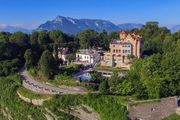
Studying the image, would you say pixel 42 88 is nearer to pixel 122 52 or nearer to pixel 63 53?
pixel 122 52

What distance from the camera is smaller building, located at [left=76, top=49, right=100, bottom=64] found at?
186 feet

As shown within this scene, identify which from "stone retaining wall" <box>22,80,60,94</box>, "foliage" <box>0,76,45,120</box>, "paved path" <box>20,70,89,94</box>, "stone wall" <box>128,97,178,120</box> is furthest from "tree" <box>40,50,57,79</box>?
"stone wall" <box>128,97,178,120</box>

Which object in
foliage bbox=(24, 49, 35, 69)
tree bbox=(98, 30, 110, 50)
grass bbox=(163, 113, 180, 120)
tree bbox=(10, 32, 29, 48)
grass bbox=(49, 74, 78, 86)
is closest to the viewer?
grass bbox=(163, 113, 180, 120)

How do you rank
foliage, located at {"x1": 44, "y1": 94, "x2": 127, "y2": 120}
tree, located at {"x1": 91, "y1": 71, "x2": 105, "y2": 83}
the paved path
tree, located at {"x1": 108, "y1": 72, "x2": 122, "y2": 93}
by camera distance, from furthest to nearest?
tree, located at {"x1": 91, "y1": 71, "x2": 105, "y2": 83}, the paved path, tree, located at {"x1": 108, "y1": 72, "x2": 122, "y2": 93}, foliage, located at {"x1": 44, "y1": 94, "x2": 127, "y2": 120}

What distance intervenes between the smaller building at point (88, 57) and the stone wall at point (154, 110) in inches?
902

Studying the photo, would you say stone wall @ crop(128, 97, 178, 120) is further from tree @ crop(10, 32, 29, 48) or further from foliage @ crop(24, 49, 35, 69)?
tree @ crop(10, 32, 29, 48)

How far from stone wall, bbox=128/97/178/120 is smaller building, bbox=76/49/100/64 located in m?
22.9

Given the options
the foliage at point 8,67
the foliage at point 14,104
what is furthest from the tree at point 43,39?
the foliage at point 14,104

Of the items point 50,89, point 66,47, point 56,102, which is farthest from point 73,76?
point 66,47

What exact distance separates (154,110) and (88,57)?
79.4 feet

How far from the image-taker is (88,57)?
57.4 metres

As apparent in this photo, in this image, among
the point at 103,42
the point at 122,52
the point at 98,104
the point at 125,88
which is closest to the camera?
the point at 98,104

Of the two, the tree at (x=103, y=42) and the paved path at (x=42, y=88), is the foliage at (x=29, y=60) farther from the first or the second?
the tree at (x=103, y=42)

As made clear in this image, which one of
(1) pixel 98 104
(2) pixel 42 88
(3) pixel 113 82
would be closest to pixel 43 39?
(2) pixel 42 88
